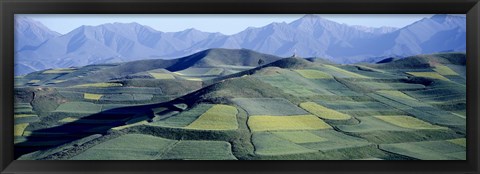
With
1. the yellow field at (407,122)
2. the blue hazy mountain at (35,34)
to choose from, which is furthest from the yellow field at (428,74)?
the blue hazy mountain at (35,34)

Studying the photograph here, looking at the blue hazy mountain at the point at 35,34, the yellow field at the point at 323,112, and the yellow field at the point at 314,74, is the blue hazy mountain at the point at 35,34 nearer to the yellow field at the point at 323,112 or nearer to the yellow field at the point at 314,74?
the yellow field at the point at 323,112

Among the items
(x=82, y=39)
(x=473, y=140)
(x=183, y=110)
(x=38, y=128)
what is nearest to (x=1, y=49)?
(x=473, y=140)

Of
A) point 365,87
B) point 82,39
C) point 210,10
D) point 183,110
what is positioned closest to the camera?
point 210,10

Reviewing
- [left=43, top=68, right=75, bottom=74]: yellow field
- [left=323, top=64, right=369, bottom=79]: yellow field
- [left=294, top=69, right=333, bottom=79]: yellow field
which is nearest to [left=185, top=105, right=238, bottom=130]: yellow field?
[left=294, top=69, right=333, bottom=79]: yellow field

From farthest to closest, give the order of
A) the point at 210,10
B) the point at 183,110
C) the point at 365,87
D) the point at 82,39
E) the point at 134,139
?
the point at 365,87
the point at 183,110
the point at 134,139
the point at 82,39
the point at 210,10

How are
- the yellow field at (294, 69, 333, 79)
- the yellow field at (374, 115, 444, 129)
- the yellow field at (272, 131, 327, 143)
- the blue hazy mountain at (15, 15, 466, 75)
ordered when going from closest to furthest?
the blue hazy mountain at (15, 15, 466, 75), the yellow field at (272, 131, 327, 143), the yellow field at (374, 115, 444, 129), the yellow field at (294, 69, 333, 79)

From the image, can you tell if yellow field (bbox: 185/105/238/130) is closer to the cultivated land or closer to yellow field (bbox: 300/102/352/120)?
the cultivated land

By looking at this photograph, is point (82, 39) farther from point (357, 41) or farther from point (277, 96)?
point (277, 96)
